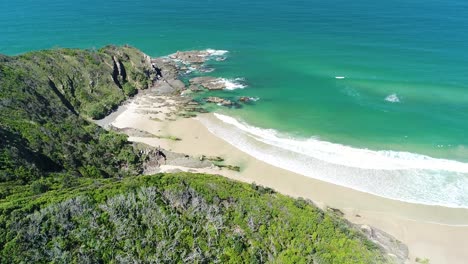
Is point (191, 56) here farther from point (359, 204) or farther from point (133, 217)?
point (133, 217)

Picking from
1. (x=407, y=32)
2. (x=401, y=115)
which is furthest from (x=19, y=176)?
(x=407, y=32)

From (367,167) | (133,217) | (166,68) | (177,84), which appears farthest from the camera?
(166,68)

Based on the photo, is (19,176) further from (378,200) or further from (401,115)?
(401,115)

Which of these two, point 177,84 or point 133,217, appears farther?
point 177,84

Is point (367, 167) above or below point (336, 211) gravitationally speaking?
above

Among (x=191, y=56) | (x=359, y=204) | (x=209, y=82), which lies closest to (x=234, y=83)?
(x=209, y=82)

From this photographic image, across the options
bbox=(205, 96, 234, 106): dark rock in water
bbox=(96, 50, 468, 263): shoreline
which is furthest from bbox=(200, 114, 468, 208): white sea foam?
bbox=(205, 96, 234, 106): dark rock in water
